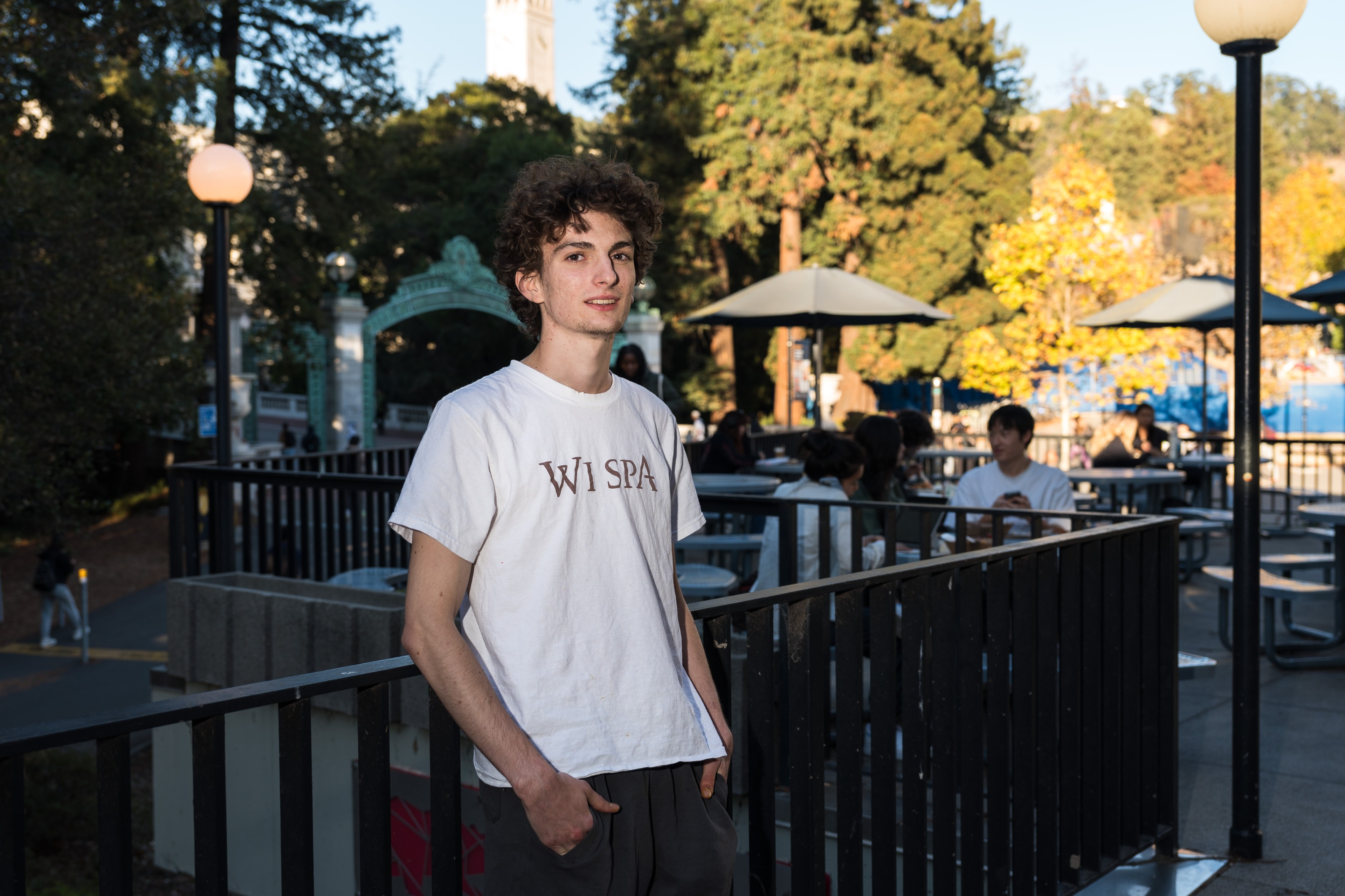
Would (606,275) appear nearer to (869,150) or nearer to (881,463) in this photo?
(881,463)

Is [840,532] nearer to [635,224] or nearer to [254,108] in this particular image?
[635,224]

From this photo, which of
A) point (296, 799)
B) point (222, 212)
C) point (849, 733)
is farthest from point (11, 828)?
point (222, 212)

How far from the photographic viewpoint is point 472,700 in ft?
5.82

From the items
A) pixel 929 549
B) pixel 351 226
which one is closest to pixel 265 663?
pixel 929 549

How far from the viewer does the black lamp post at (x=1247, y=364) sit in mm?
4289

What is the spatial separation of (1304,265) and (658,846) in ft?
130

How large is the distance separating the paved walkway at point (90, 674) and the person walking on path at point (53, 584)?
0.25 metres

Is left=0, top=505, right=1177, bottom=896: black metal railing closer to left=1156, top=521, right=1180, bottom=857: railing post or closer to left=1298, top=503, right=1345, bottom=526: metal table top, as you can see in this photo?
left=1156, top=521, right=1180, bottom=857: railing post

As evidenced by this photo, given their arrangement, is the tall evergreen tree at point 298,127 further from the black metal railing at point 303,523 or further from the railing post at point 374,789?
the railing post at point 374,789

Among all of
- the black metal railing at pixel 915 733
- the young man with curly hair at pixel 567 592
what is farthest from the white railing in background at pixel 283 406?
the young man with curly hair at pixel 567 592

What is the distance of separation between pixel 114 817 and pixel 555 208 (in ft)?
3.70

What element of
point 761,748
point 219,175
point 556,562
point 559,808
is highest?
point 219,175

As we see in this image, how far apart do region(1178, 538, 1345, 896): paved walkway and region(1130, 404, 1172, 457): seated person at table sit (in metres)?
5.46

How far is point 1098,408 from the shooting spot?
29.9m
